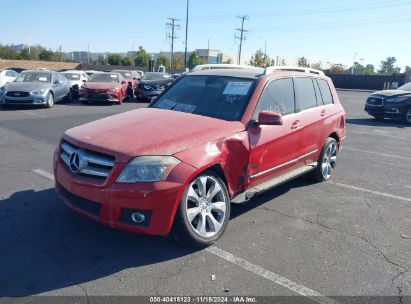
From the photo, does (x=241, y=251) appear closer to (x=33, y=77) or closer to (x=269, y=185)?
(x=269, y=185)

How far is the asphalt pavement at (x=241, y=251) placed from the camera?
3080 mm

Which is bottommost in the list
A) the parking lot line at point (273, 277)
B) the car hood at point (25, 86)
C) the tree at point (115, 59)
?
the parking lot line at point (273, 277)

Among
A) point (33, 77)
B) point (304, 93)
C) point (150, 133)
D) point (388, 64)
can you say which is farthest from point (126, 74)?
point (388, 64)

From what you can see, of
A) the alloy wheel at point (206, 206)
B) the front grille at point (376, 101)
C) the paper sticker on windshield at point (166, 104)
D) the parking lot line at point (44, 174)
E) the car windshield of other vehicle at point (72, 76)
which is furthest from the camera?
the car windshield of other vehicle at point (72, 76)

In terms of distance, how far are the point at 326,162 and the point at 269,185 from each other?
6.57 ft

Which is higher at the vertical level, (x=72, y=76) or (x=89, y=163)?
(x=72, y=76)

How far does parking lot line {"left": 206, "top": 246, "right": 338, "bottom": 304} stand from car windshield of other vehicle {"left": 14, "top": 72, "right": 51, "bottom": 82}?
14.1 meters

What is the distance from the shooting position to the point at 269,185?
14.9ft

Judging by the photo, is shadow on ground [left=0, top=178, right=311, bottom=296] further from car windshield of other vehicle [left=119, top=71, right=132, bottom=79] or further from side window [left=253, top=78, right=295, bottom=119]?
car windshield of other vehicle [left=119, top=71, right=132, bottom=79]

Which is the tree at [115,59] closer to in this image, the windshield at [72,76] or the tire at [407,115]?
the windshield at [72,76]

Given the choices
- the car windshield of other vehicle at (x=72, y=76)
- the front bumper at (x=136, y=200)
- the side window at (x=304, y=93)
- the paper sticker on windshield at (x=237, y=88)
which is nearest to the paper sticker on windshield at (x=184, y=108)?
the paper sticker on windshield at (x=237, y=88)

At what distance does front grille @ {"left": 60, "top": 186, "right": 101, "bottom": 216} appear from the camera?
347cm

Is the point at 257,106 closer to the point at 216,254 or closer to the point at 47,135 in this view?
the point at 216,254

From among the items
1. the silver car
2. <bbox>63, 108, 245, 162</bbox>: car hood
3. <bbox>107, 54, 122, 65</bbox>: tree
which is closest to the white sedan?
the silver car
